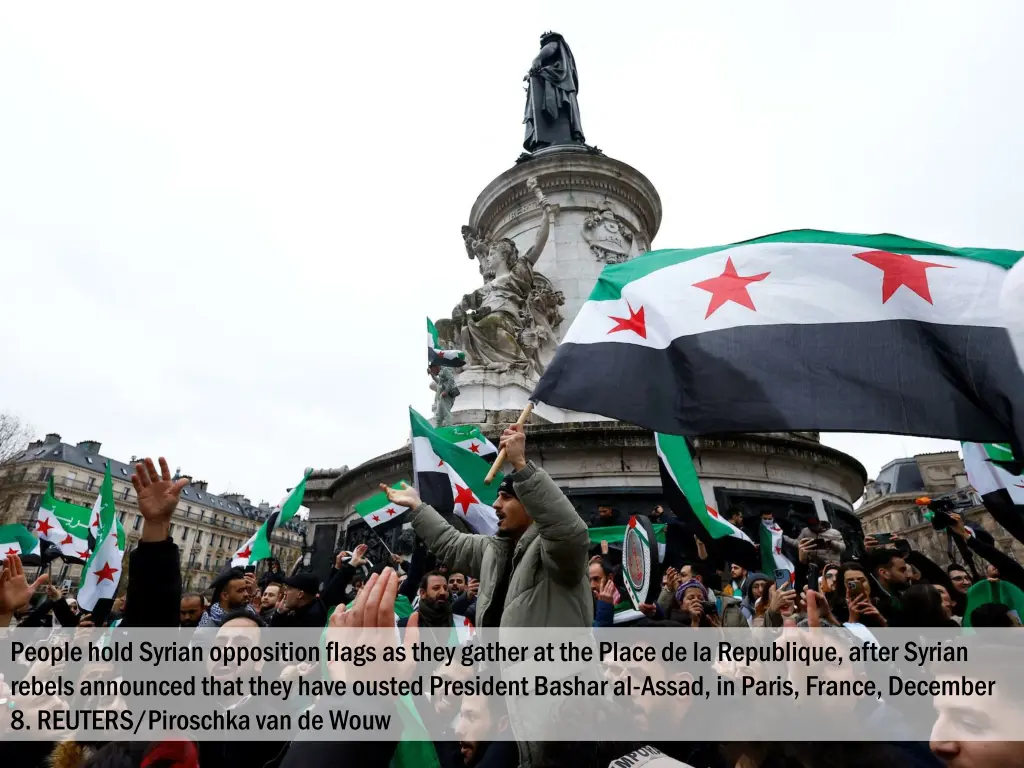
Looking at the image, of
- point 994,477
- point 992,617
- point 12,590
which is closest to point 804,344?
point 992,617

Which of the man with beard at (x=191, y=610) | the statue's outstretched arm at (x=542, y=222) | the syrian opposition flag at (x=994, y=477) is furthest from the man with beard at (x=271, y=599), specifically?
the statue's outstretched arm at (x=542, y=222)

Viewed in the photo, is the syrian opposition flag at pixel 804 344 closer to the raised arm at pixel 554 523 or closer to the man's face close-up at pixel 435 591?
the raised arm at pixel 554 523

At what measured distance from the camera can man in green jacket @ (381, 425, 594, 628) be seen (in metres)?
2.72

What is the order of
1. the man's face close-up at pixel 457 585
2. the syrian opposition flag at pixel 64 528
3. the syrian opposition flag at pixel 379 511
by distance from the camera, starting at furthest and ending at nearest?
the syrian opposition flag at pixel 64 528 → the syrian opposition flag at pixel 379 511 → the man's face close-up at pixel 457 585

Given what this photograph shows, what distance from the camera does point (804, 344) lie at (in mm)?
3580

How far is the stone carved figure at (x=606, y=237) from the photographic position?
15891 millimetres

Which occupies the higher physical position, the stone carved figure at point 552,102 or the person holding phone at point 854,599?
the stone carved figure at point 552,102

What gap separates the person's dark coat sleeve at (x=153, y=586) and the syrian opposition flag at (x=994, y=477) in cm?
636

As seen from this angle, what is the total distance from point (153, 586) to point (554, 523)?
65.0 inches

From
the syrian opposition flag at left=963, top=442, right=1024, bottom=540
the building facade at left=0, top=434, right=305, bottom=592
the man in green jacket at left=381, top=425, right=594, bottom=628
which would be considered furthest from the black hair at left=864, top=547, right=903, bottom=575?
the building facade at left=0, top=434, right=305, bottom=592

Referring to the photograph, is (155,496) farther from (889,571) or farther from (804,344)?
(889,571)

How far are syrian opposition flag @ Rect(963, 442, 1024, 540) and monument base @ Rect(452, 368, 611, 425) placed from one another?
21.4 ft

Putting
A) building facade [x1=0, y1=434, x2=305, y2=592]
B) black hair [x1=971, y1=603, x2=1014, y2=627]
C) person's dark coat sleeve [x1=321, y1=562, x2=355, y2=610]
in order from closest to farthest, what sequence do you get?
black hair [x1=971, y1=603, x2=1014, y2=627], person's dark coat sleeve [x1=321, y1=562, x2=355, y2=610], building facade [x1=0, y1=434, x2=305, y2=592]

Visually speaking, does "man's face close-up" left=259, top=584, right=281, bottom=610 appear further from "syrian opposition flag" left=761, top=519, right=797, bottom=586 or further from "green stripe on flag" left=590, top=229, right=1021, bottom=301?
"syrian opposition flag" left=761, top=519, right=797, bottom=586
